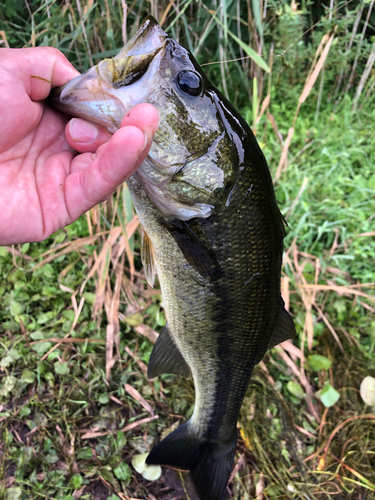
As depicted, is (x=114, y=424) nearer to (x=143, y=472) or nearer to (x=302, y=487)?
(x=143, y=472)

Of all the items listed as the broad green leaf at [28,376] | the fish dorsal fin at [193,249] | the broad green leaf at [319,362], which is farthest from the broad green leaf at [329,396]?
the broad green leaf at [28,376]

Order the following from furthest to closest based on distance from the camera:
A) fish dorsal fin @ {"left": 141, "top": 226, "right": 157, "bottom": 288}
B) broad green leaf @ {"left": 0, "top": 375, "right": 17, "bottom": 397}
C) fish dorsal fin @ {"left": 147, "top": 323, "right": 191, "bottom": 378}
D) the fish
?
broad green leaf @ {"left": 0, "top": 375, "right": 17, "bottom": 397} → fish dorsal fin @ {"left": 147, "top": 323, "right": 191, "bottom": 378} → fish dorsal fin @ {"left": 141, "top": 226, "right": 157, "bottom": 288} → the fish

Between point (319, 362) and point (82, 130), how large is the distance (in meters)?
2.14

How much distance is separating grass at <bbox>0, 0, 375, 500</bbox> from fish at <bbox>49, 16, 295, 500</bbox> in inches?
28.3

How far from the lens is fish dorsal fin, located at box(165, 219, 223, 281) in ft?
3.82

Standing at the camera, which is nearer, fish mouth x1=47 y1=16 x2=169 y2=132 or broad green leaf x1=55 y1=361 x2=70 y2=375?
fish mouth x1=47 y1=16 x2=169 y2=132

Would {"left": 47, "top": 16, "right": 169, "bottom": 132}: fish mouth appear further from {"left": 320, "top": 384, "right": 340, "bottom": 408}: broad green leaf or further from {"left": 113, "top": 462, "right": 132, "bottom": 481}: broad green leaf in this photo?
{"left": 320, "top": 384, "right": 340, "bottom": 408}: broad green leaf

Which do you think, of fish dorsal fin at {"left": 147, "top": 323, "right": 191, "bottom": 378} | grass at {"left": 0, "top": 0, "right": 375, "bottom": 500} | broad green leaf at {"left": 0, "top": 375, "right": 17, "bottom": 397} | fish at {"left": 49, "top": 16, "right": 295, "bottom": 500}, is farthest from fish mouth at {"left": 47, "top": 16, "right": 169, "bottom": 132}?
broad green leaf at {"left": 0, "top": 375, "right": 17, "bottom": 397}

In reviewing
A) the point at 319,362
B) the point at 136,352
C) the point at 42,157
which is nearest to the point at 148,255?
the point at 42,157

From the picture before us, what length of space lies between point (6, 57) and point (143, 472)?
7.12 feet

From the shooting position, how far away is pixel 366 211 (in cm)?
279

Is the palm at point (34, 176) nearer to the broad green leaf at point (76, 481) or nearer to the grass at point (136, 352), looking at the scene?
the grass at point (136, 352)

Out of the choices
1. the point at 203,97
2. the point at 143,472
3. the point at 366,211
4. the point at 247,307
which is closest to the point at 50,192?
the point at 203,97

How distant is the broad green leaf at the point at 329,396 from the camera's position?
7.16ft
